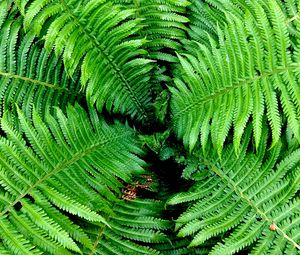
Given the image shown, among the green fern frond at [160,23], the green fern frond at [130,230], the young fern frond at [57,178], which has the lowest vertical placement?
the green fern frond at [130,230]

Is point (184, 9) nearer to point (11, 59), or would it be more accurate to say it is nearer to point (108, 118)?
point (108, 118)

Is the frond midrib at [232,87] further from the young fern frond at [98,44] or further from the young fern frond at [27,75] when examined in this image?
the young fern frond at [27,75]

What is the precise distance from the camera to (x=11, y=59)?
2545 mm

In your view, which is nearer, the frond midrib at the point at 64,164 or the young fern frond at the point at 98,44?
the frond midrib at the point at 64,164

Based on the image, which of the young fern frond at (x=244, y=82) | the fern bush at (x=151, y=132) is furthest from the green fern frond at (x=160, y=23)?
the young fern frond at (x=244, y=82)

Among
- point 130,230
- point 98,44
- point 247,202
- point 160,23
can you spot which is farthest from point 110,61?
point 247,202

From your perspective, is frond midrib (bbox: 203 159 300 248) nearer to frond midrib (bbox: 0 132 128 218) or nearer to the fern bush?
the fern bush

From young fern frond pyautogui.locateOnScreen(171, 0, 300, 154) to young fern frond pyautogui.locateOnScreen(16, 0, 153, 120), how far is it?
302 mm

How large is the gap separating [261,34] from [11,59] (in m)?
1.35

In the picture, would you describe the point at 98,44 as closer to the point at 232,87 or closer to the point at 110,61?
the point at 110,61

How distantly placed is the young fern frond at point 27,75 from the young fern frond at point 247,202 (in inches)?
36.5

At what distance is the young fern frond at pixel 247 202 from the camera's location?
2115 millimetres

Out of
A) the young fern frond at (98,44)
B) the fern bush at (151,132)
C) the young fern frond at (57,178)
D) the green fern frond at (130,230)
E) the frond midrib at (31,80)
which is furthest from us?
the frond midrib at (31,80)

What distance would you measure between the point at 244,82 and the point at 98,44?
0.81 metres
